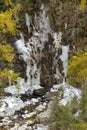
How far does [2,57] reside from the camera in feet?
48.0

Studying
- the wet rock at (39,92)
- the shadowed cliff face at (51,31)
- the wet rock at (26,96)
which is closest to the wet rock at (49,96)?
the wet rock at (39,92)

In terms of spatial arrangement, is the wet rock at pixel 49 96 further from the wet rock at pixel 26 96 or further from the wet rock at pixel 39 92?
the wet rock at pixel 26 96

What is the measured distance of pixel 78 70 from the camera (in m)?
13.9

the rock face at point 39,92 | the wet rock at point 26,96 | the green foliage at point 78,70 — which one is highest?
the green foliage at point 78,70

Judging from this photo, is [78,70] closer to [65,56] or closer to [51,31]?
[65,56]

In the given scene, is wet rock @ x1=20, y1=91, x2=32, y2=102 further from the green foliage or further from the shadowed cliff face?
the green foliage

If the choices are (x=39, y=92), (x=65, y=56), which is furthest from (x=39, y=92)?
(x=65, y=56)

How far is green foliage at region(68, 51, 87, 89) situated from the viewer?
13617mm

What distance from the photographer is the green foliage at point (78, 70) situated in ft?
44.7

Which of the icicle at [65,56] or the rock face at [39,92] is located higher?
the icicle at [65,56]

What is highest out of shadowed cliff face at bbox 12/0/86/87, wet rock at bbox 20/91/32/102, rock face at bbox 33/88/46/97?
shadowed cliff face at bbox 12/0/86/87

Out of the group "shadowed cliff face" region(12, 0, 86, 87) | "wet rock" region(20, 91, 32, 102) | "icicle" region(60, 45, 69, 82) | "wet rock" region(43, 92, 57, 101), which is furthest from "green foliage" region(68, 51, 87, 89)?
"wet rock" region(20, 91, 32, 102)

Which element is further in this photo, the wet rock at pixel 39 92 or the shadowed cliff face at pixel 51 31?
the shadowed cliff face at pixel 51 31

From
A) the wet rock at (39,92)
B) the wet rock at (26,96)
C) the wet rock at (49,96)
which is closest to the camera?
the wet rock at (49,96)
